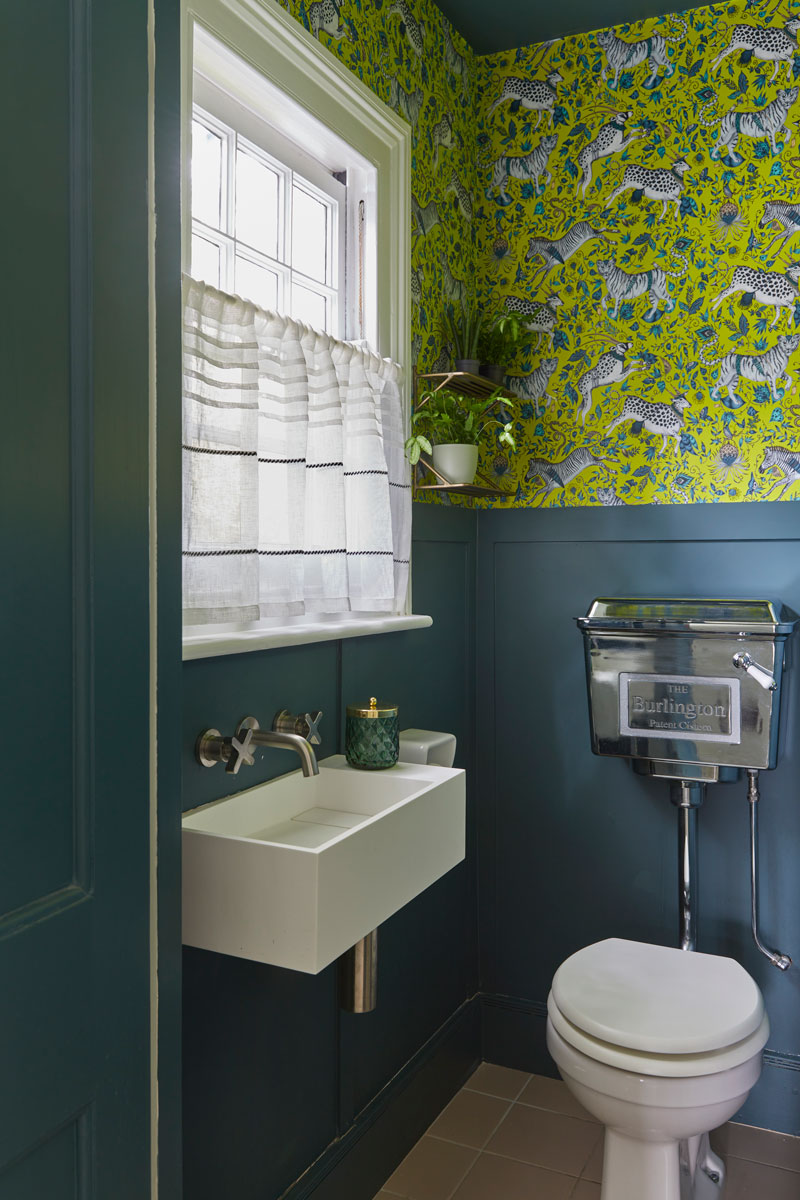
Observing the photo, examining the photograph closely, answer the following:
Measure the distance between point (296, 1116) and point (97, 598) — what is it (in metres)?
1.29

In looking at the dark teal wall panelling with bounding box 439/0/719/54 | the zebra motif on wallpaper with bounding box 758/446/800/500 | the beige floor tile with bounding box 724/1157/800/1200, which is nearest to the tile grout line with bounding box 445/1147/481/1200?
the beige floor tile with bounding box 724/1157/800/1200

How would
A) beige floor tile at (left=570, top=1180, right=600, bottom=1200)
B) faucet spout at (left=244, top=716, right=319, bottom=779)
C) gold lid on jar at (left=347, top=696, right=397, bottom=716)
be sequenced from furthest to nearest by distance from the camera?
beige floor tile at (left=570, top=1180, right=600, bottom=1200)
gold lid on jar at (left=347, top=696, right=397, bottom=716)
faucet spout at (left=244, top=716, right=319, bottom=779)

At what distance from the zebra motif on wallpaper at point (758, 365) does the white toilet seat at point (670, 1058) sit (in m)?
1.46

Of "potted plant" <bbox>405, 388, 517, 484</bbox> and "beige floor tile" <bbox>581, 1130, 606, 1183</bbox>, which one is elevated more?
"potted plant" <bbox>405, 388, 517, 484</bbox>

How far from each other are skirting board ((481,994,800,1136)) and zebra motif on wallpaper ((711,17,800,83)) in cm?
243

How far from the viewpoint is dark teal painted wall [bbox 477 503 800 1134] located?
224cm

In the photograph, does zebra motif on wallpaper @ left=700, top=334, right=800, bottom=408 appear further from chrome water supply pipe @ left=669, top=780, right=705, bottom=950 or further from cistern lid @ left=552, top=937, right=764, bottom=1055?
cistern lid @ left=552, top=937, right=764, bottom=1055

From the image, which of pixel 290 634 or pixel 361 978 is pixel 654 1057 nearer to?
pixel 361 978

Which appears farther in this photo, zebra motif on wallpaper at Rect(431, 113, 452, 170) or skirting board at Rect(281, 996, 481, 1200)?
zebra motif on wallpaper at Rect(431, 113, 452, 170)

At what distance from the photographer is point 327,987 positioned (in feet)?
5.99

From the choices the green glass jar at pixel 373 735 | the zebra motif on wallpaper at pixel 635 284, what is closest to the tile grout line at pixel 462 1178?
the green glass jar at pixel 373 735

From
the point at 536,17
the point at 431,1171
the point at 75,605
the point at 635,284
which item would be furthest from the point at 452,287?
the point at 431,1171

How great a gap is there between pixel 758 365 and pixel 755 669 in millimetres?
774

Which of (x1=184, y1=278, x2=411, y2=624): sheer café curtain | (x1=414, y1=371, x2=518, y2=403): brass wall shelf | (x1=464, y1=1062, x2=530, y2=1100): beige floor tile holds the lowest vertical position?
(x1=464, y1=1062, x2=530, y2=1100): beige floor tile
